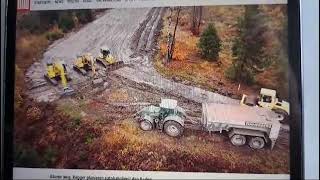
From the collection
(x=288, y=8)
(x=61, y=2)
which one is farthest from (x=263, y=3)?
(x=61, y=2)

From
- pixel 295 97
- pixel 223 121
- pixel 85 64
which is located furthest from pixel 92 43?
pixel 295 97

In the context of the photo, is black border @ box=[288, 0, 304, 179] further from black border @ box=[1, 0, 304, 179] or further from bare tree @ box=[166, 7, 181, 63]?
bare tree @ box=[166, 7, 181, 63]

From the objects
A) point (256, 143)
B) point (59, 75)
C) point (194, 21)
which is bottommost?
point (256, 143)

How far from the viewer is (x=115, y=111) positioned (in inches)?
30.4

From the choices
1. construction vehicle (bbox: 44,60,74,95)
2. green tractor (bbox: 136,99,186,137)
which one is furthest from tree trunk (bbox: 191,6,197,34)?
construction vehicle (bbox: 44,60,74,95)

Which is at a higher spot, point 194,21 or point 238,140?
point 194,21

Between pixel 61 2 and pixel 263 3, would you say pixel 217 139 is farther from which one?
pixel 61 2

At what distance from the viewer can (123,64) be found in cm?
77

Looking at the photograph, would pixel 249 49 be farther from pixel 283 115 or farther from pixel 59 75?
pixel 59 75

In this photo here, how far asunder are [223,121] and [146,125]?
14 cm

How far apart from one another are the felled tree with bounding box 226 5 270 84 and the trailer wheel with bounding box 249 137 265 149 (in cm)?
10

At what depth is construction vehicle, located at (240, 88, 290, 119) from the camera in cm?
73

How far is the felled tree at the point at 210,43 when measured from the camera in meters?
0.76
